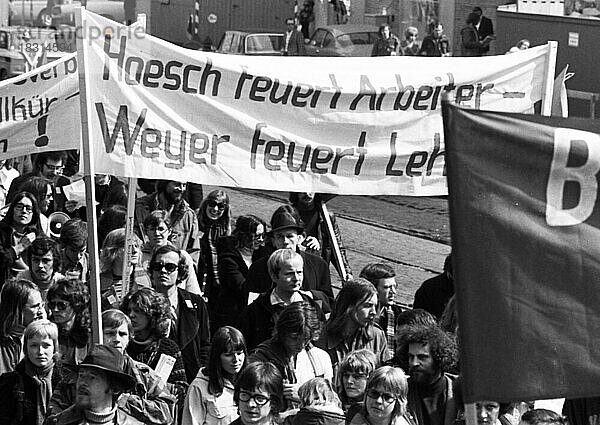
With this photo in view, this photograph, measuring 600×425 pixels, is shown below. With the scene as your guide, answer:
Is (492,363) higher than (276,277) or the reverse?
higher

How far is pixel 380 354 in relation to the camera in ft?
26.1

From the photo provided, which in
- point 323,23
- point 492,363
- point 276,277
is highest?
point 492,363

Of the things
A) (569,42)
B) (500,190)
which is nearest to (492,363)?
(500,190)

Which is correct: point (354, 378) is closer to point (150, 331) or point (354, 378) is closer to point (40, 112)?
point (150, 331)

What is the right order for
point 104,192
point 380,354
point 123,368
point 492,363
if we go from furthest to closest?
point 104,192 → point 380,354 → point 123,368 → point 492,363

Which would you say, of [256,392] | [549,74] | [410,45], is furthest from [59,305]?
[410,45]

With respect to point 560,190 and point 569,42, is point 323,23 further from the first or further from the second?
point 560,190

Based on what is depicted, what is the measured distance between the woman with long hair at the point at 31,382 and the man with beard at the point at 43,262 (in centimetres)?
161

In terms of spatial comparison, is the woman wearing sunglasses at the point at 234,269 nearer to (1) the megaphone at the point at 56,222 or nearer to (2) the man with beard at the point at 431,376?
(1) the megaphone at the point at 56,222

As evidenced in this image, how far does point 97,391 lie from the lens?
6.18 metres

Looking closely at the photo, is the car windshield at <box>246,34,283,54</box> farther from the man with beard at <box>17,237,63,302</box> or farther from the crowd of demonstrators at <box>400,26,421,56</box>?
the man with beard at <box>17,237,63,302</box>

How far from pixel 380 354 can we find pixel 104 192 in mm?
4704

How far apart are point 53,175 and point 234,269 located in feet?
9.44

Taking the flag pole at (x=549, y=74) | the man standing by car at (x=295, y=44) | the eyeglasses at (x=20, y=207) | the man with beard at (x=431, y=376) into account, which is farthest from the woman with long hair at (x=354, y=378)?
the man standing by car at (x=295, y=44)
